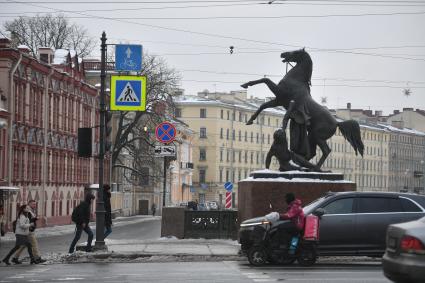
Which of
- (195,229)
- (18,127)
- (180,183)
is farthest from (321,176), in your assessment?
(180,183)

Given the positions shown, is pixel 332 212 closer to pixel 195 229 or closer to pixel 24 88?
pixel 195 229

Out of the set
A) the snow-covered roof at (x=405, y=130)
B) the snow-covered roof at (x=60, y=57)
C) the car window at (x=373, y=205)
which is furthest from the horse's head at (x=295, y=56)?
the snow-covered roof at (x=405, y=130)

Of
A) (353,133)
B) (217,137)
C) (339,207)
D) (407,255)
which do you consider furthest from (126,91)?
(217,137)

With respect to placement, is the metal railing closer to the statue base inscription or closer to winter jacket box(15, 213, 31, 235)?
the statue base inscription

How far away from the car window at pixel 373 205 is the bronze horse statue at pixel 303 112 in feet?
19.6

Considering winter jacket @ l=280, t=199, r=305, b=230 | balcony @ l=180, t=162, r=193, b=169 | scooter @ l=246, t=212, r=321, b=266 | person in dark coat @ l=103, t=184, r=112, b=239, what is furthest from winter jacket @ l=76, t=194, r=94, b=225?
balcony @ l=180, t=162, r=193, b=169

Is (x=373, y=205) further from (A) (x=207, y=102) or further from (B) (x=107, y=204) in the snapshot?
(A) (x=207, y=102)

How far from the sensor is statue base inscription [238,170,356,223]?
89.6ft

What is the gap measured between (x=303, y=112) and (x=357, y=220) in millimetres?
6828

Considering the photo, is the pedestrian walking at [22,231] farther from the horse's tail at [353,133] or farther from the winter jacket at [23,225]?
the horse's tail at [353,133]

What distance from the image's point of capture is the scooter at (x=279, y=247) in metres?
21.6

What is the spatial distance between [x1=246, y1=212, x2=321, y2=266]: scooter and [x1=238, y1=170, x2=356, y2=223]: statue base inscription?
5401 millimetres

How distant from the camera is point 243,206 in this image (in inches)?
1125

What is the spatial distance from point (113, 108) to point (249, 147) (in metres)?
122
